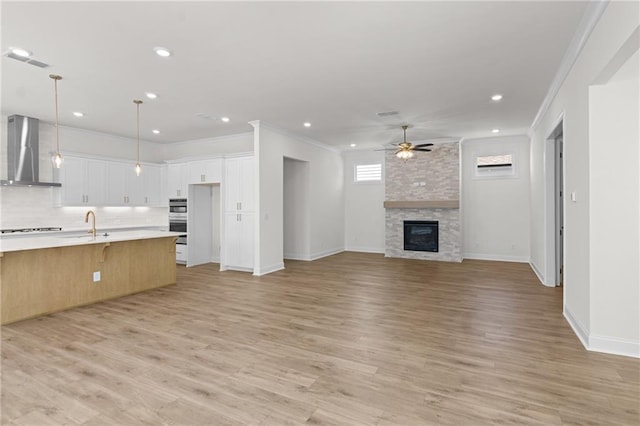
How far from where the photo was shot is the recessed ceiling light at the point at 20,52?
11.6 ft

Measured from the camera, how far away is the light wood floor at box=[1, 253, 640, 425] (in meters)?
2.21

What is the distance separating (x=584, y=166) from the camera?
10.7ft

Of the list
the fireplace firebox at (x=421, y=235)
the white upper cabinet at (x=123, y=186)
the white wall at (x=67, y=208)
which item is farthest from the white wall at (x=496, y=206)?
the white upper cabinet at (x=123, y=186)

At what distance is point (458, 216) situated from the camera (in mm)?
8164


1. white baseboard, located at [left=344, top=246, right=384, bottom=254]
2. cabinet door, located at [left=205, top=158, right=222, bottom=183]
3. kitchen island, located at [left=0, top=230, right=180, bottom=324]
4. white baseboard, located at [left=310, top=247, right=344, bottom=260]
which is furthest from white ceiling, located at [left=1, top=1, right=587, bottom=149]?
white baseboard, located at [left=344, top=246, right=384, bottom=254]

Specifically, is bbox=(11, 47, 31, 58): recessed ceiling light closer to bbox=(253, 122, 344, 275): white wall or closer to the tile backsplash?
bbox=(253, 122, 344, 275): white wall

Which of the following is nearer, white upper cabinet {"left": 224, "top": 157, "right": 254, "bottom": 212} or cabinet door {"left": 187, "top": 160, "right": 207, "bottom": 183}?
white upper cabinet {"left": 224, "top": 157, "right": 254, "bottom": 212}

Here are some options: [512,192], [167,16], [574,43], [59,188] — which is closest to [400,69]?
[574,43]

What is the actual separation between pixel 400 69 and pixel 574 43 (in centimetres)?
172

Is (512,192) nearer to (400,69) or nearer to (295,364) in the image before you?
(400,69)

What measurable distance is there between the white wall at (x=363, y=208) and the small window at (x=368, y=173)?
0.10 metres

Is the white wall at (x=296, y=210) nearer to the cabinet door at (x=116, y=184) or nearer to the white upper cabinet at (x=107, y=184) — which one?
the white upper cabinet at (x=107, y=184)

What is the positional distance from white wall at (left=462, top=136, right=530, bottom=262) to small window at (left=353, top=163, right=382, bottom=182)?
90.3 inches

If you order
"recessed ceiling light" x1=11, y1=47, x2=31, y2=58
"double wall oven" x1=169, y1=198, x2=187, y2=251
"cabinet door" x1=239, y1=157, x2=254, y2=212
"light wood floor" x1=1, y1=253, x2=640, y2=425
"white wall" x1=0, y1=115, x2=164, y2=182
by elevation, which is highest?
"recessed ceiling light" x1=11, y1=47, x2=31, y2=58
